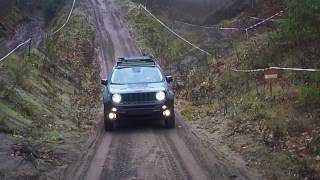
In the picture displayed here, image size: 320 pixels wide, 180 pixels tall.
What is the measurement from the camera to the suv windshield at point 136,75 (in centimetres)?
1537

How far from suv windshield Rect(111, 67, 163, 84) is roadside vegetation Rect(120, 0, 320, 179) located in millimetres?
1924

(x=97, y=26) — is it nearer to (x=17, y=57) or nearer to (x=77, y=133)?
(x=17, y=57)

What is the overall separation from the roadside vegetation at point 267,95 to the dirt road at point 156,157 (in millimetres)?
649

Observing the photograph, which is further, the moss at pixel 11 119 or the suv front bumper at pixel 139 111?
the suv front bumper at pixel 139 111

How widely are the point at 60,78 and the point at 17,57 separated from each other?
139 inches

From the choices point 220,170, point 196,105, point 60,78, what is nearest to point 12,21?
point 60,78

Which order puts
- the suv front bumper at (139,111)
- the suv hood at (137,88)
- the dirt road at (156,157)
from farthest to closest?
the suv hood at (137,88), the suv front bumper at (139,111), the dirt road at (156,157)

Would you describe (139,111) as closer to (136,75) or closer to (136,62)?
(136,75)

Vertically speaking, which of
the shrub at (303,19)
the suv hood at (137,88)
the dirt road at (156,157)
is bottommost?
the dirt road at (156,157)

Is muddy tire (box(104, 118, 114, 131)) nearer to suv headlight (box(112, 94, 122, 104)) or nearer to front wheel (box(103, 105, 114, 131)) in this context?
front wheel (box(103, 105, 114, 131))

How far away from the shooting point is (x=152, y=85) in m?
14.8

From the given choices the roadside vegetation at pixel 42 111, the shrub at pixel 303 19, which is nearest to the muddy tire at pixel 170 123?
the roadside vegetation at pixel 42 111

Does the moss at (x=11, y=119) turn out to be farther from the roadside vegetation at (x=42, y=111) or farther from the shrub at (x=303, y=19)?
the shrub at (x=303, y=19)

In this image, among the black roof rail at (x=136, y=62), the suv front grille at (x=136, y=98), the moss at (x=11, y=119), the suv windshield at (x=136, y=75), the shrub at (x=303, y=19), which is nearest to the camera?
the moss at (x=11, y=119)
